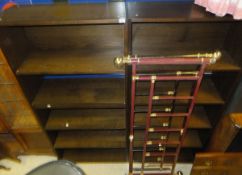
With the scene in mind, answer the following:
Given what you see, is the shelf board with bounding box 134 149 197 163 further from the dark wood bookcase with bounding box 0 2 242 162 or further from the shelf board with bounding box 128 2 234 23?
the shelf board with bounding box 128 2 234 23

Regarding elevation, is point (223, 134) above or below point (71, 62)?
below

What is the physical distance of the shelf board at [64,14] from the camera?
3.49ft

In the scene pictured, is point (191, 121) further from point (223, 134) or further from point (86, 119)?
point (86, 119)

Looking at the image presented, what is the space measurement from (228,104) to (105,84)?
34.8 inches

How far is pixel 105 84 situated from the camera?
1611mm

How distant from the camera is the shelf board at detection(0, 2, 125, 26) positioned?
1.06m

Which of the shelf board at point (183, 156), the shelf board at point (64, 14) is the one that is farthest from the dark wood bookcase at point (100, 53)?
the shelf board at point (183, 156)

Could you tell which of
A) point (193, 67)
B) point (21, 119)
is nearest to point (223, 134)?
point (193, 67)

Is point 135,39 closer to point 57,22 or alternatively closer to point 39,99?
point 57,22

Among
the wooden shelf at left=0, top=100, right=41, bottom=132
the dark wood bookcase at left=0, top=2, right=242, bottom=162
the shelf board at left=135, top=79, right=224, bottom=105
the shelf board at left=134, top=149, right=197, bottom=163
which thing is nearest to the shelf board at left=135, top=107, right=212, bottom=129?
the dark wood bookcase at left=0, top=2, right=242, bottom=162

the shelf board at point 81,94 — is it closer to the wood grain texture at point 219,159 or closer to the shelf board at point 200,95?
the shelf board at point 200,95

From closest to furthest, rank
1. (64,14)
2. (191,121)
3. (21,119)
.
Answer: (64,14) → (191,121) → (21,119)

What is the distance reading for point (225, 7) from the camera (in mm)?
1025

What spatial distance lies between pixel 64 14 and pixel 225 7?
0.82 meters
